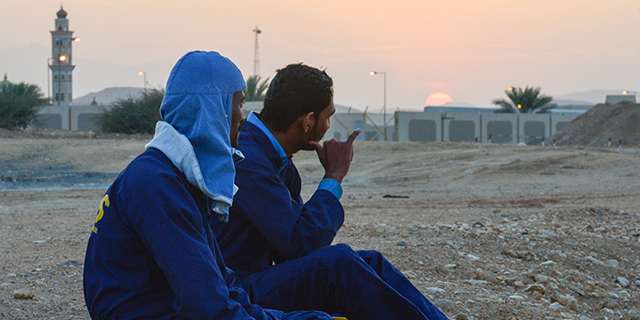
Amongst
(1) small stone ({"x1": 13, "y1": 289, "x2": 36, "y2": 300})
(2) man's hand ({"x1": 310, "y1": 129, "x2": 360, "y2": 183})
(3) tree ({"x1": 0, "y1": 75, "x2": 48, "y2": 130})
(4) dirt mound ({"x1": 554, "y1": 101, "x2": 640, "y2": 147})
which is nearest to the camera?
(2) man's hand ({"x1": 310, "y1": 129, "x2": 360, "y2": 183})

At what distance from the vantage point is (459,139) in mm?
40531

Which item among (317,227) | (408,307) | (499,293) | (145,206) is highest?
(145,206)

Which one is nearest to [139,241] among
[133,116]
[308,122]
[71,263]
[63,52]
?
[308,122]

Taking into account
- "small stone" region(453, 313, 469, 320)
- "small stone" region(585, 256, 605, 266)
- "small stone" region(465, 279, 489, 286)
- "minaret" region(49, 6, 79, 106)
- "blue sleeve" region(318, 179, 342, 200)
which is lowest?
"small stone" region(585, 256, 605, 266)

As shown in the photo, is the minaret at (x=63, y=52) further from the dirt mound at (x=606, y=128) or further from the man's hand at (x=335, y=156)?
the man's hand at (x=335, y=156)

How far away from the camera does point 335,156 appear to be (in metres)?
2.72

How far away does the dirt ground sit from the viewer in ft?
14.2

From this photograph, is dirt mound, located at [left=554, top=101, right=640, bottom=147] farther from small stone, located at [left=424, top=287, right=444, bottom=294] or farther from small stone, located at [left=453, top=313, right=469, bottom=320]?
small stone, located at [left=453, top=313, right=469, bottom=320]

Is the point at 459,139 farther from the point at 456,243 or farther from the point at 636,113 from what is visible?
the point at 456,243

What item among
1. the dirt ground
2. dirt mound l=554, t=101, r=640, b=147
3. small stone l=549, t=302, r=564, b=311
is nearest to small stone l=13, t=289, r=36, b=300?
the dirt ground

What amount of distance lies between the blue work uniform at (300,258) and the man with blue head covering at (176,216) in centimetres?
44

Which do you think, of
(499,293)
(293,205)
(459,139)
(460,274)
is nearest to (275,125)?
(293,205)

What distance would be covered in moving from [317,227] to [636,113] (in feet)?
108

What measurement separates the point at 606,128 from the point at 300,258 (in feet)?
107
